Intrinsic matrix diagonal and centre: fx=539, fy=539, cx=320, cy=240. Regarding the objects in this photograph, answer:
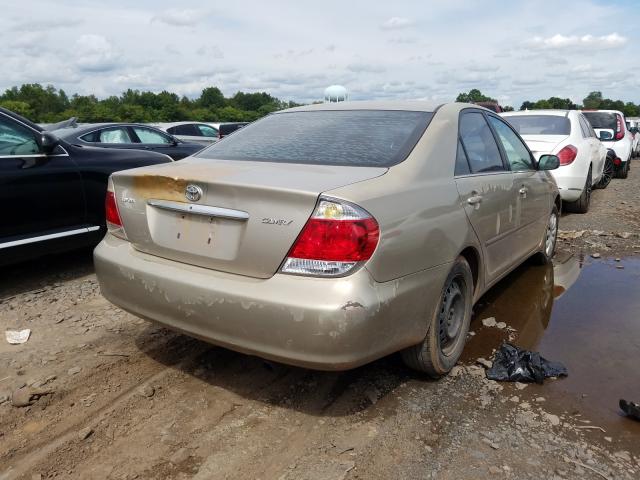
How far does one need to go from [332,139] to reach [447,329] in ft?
4.31

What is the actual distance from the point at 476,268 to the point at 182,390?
1950mm

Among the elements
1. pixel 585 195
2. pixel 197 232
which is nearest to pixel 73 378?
pixel 197 232

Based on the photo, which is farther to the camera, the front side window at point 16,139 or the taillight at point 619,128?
the taillight at point 619,128

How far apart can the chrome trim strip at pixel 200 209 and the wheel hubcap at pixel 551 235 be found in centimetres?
389

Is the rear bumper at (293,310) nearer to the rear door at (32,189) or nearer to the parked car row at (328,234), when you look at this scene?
the parked car row at (328,234)

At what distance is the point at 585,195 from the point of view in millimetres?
8469

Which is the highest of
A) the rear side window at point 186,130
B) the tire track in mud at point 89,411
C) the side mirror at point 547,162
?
the side mirror at point 547,162

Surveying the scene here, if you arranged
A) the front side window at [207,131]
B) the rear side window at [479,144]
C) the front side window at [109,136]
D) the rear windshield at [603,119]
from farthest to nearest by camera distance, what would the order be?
the front side window at [207,131] < the rear windshield at [603,119] < the front side window at [109,136] < the rear side window at [479,144]

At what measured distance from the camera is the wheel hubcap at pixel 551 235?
17.9 ft

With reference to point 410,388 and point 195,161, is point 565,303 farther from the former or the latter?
point 195,161

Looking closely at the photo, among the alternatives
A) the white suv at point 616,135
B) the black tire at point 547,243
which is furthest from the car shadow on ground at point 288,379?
the white suv at point 616,135

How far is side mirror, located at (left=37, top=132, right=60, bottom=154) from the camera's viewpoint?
4672mm

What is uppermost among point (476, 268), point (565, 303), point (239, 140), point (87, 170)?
point (239, 140)

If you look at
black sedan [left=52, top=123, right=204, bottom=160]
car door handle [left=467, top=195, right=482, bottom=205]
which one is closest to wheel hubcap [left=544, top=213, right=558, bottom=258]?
car door handle [left=467, top=195, right=482, bottom=205]
